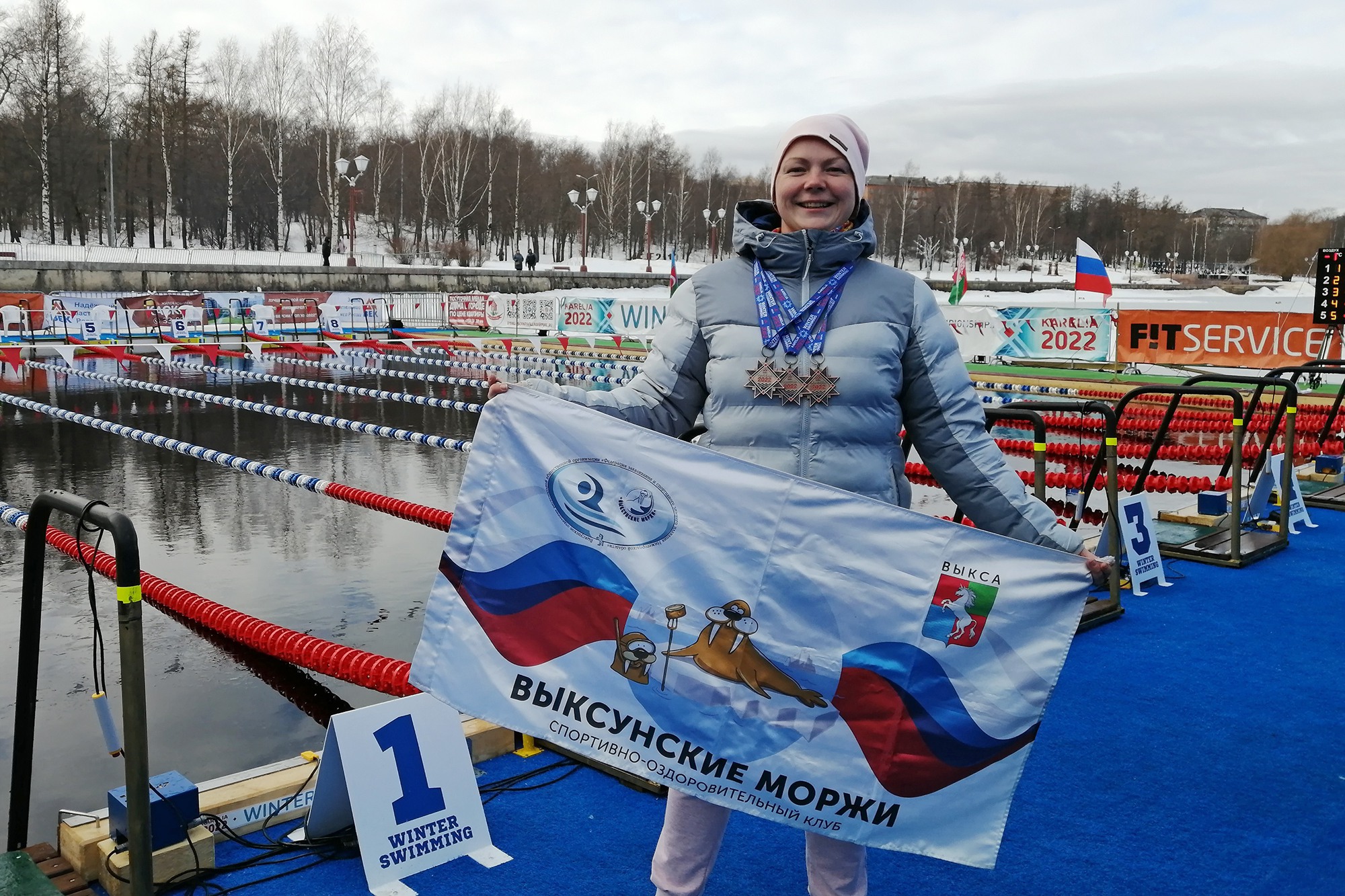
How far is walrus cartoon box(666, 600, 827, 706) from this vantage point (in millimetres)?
2492

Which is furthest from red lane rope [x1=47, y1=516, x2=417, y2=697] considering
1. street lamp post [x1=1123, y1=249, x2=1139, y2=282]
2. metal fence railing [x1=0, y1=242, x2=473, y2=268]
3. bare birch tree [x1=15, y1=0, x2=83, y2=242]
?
street lamp post [x1=1123, y1=249, x2=1139, y2=282]

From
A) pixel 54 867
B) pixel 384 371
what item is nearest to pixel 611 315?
pixel 384 371

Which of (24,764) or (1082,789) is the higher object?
(24,764)

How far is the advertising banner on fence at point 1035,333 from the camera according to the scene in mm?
24656

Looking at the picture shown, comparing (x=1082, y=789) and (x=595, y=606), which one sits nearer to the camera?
(x=595, y=606)

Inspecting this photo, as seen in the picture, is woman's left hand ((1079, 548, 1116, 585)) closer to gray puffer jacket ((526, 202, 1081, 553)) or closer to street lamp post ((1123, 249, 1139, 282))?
gray puffer jacket ((526, 202, 1081, 553))

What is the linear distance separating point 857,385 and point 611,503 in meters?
0.64

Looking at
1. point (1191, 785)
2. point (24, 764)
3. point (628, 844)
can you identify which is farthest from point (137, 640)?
point (1191, 785)

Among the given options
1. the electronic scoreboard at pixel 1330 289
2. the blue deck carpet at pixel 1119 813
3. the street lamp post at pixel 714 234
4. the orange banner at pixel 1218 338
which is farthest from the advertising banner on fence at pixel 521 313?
the street lamp post at pixel 714 234

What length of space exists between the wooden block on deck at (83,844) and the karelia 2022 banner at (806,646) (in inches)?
66.1

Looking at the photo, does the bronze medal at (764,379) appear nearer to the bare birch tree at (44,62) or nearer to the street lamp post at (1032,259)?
the bare birch tree at (44,62)

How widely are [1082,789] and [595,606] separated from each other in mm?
2352

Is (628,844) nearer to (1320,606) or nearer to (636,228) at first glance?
(1320,606)

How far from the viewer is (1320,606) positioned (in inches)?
252
